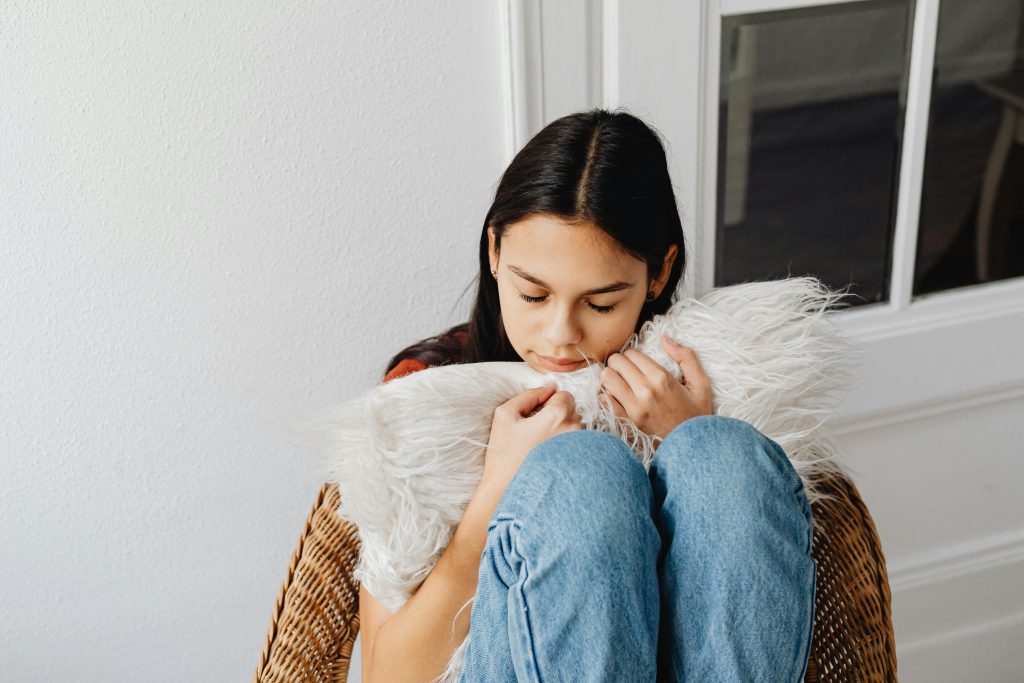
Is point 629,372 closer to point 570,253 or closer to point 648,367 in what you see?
point 648,367

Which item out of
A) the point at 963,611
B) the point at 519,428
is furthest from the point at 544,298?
the point at 963,611

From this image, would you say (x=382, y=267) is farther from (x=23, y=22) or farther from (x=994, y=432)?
(x=994, y=432)

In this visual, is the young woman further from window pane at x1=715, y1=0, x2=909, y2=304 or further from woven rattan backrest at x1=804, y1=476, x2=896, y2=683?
window pane at x1=715, y1=0, x2=909, y2=304

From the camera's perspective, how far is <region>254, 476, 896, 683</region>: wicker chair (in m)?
0.98

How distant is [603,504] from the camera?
0.81 metres

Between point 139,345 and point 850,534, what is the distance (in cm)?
89

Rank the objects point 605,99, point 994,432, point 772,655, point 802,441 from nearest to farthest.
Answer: point 772,655
point 802,441
point 605,99
point 994,432

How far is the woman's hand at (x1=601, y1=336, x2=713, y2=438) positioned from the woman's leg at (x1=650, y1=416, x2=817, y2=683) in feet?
0.28

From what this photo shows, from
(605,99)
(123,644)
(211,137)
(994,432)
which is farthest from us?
(994,432)

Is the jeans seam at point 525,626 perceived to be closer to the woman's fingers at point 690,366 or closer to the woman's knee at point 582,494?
the woman's knee at point 582,494

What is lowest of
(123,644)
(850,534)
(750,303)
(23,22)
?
(123,644)

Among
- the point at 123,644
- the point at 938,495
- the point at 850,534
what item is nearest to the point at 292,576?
the point at 123,644

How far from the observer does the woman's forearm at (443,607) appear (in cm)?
93

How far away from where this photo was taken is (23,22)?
1.04 metres
